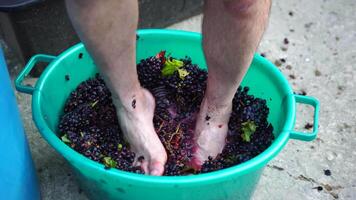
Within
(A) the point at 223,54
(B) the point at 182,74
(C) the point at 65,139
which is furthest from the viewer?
(B) the point at 182,74

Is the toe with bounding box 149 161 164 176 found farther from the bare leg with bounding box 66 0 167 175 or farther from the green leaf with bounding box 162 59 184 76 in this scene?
the green leaf with bounding box 162 59 184 76

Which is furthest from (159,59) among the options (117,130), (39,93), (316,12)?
(316,12)

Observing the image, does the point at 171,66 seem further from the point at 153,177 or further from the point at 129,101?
the point at 153,177

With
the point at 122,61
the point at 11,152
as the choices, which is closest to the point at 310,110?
the point at 122,61

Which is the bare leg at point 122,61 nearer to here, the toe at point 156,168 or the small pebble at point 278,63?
the toe at point 156,168

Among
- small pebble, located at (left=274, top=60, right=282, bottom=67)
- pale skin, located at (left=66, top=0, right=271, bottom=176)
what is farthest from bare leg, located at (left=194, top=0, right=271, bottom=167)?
Result: small pebble, located at (left=274, top=60, right=282, bottom=67)

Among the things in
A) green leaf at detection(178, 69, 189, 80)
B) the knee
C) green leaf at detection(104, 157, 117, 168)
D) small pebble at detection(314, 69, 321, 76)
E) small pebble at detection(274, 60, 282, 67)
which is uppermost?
the knee

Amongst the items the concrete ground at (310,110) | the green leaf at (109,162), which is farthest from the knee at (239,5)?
the concrete ground at (310,110)
